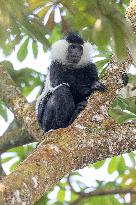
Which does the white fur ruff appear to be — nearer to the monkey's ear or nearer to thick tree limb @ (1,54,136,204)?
the monkey's ear

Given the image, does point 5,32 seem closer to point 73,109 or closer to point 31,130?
point 31,130

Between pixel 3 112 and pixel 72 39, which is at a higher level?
pixel 72 39

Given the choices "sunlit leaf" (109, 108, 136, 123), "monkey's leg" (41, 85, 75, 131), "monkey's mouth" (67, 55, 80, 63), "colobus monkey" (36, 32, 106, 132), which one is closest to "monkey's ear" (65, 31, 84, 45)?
Answer: "colobus monkey" (36, 32, 106, 132)

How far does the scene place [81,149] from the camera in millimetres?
1838

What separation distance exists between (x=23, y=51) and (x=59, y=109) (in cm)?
113

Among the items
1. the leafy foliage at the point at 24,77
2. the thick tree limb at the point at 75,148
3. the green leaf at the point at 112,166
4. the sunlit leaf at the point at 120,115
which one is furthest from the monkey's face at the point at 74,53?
the thick tree limb at the point at 75,148

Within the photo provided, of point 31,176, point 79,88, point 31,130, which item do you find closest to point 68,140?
point 31,176

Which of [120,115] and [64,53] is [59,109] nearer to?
[120,115]

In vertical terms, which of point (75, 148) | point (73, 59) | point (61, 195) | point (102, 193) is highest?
point (75, 148)

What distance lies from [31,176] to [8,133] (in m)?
2.05

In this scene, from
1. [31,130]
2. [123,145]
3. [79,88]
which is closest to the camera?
[123,145]

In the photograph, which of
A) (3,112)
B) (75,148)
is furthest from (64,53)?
(75,148)

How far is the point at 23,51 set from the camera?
12.9 feet

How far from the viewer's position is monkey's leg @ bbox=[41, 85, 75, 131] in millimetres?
3033
